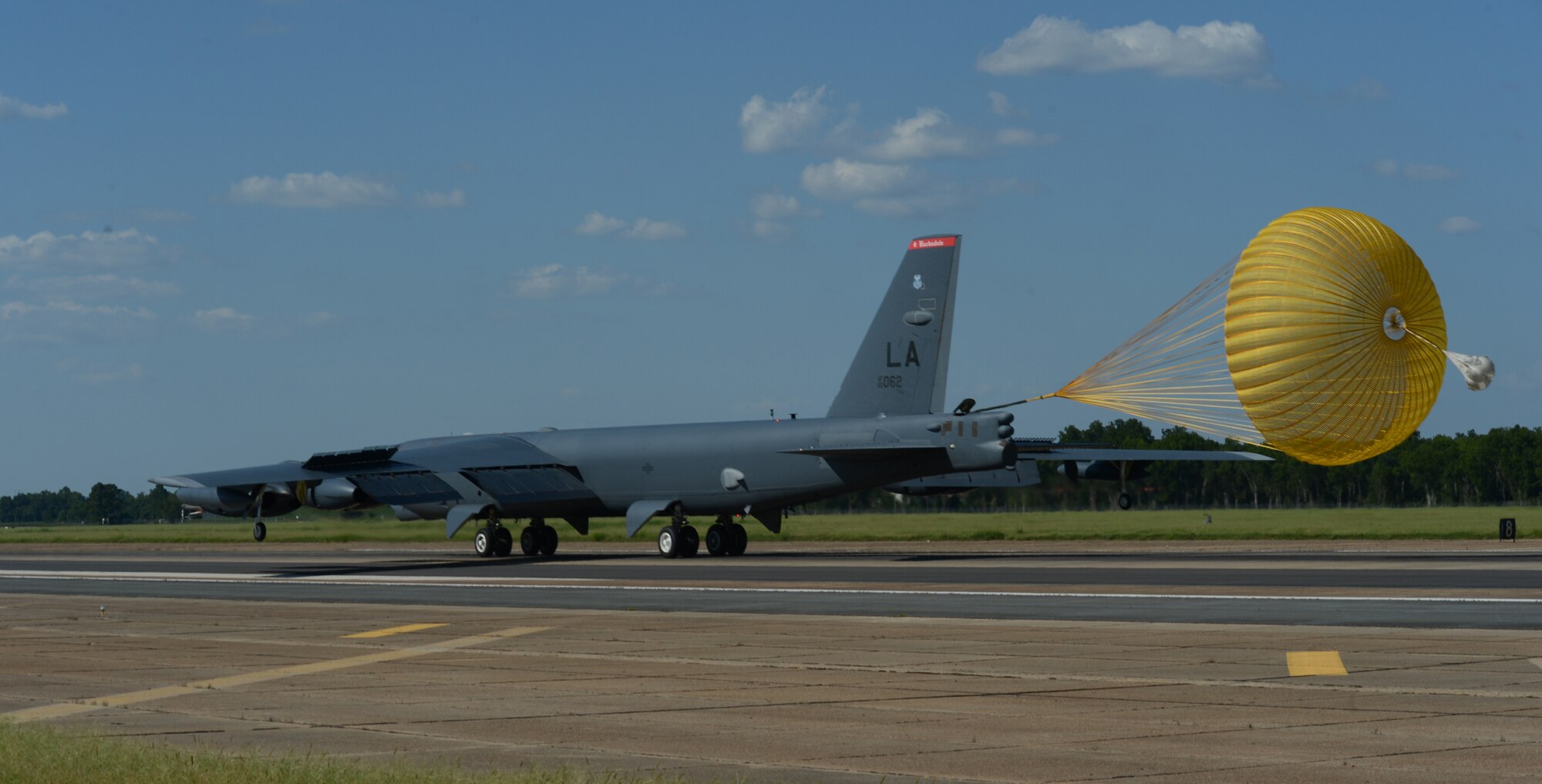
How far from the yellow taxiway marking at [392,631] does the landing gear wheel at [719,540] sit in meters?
22.8

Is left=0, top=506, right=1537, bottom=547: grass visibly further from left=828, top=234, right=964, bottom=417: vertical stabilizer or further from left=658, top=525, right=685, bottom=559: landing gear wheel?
left=828, top=234, right=964, bottom=417: vertical stabilizer

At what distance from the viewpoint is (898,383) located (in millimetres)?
40688

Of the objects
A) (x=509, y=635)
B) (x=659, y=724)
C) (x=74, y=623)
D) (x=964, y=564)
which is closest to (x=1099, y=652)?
(x=659, y=724)

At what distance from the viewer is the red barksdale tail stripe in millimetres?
39938

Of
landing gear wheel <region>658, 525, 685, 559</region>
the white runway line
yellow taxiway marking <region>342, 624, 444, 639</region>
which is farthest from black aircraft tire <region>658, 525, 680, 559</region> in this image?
yellow taxiway marking <region>342, 624, 444, 639</region>

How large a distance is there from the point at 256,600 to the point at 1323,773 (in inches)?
915

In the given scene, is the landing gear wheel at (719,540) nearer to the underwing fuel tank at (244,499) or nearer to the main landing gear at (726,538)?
the main landing gear at (726,538)

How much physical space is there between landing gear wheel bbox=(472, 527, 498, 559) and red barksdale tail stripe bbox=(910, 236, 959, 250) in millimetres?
17426

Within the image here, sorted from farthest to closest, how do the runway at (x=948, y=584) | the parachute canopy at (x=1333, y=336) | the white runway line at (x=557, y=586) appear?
the parachute canopy at (x=1333, y=336) → the white runway line at (x=557, y=586) → the runway at (x=948, y=584)

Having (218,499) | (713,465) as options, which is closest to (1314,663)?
(713,465)

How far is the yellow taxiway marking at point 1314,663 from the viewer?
1494cm

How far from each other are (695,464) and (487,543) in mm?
8970

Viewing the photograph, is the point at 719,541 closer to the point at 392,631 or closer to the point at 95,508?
the point at 392,631

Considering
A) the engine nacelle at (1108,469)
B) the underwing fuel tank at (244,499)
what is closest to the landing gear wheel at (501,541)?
the underwing fuel tank at (244,499)
